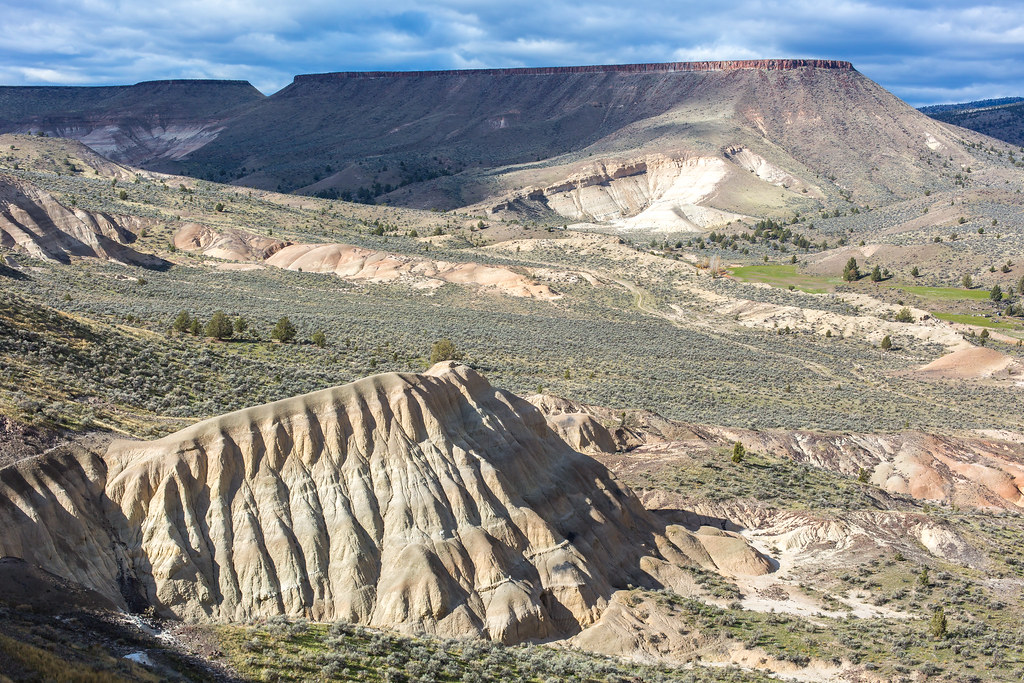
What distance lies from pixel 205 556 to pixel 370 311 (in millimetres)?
54100

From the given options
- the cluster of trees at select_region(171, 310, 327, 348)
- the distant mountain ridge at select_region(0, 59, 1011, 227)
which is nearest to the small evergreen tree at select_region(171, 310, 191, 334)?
the cluster of trees at select_region(171, 310, 327, 348)

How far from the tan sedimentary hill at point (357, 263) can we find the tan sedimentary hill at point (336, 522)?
6046 centimetres

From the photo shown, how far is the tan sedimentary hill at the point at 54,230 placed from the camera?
74438mm

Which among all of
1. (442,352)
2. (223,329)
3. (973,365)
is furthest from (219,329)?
(973,365)

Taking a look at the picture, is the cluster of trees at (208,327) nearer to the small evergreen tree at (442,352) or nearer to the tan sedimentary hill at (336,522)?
the small evergreen tree at (442,352)

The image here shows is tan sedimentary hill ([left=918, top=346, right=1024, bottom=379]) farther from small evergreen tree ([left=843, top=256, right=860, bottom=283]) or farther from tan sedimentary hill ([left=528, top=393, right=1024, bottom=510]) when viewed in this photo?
small evergreen tree ([left=843, top=256, right=860, bottom=283])

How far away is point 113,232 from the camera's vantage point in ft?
275

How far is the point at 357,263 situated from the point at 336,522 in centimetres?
6933

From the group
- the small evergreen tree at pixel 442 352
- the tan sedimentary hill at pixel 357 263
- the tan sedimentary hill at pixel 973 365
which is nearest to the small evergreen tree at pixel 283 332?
the small evergreen tree at pixel 442 352

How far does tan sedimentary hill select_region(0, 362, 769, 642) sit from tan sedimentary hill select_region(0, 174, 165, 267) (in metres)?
59.0

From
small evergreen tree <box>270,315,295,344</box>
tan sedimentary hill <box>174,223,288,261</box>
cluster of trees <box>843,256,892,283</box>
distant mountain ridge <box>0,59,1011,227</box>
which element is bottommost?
cluster of trees <box>843,256,892,283</box>

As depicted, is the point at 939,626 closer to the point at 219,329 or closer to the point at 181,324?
the point at 219,329

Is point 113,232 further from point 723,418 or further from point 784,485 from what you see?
point 784,485

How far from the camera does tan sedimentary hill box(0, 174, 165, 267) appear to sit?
244ft
